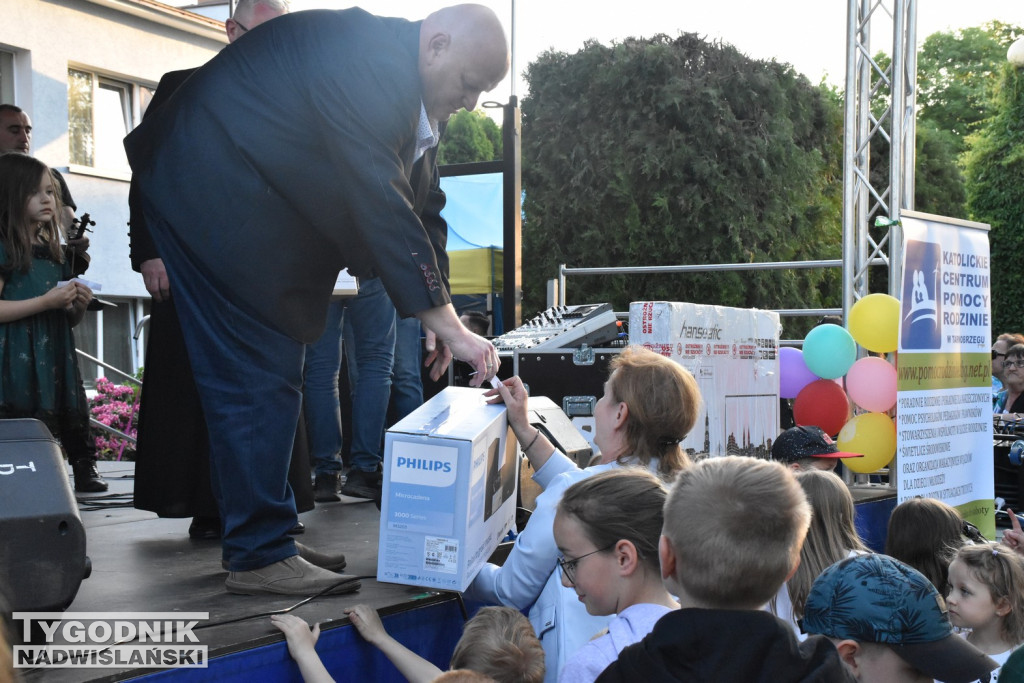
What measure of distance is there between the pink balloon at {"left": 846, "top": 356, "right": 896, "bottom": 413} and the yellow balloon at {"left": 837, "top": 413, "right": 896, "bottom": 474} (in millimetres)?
69

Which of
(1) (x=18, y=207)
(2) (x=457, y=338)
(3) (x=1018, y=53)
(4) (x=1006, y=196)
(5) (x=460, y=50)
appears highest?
(3) (x=1018, y=53)

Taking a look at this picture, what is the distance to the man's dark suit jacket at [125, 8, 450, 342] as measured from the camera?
220 cm

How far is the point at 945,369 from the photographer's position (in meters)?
4.73

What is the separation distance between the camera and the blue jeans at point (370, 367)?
3.59m

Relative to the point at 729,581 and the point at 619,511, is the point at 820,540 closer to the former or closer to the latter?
the point at 619,511

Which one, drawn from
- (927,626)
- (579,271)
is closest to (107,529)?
(927,626)

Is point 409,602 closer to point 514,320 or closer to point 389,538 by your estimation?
point 389,538

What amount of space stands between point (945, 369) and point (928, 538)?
1.96 m

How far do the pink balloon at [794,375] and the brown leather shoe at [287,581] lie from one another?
177 inches

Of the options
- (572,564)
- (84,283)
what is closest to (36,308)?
(84,283)

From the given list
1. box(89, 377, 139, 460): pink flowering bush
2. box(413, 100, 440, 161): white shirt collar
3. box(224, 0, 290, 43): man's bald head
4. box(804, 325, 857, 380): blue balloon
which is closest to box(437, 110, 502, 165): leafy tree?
box(89, 377, 139, 460): pink flowering bush

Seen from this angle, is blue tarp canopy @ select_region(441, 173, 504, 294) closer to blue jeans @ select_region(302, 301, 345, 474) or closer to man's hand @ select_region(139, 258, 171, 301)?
blue jeans @ select_region(302, 301, 345, 474)

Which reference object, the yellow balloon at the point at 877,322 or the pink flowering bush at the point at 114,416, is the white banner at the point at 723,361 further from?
the pink flowering bush at the point at 114,416

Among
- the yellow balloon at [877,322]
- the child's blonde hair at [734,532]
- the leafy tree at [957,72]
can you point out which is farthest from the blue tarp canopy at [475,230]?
the leafy tree at [957,72]
